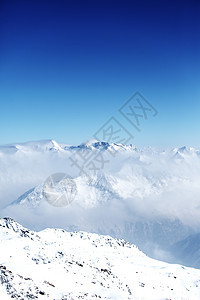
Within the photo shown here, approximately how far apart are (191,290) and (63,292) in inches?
991

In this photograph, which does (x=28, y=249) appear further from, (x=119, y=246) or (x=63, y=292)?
(x=119, y=246)

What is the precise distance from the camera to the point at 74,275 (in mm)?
37500

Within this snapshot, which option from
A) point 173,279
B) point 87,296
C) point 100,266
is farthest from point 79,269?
point 173,279

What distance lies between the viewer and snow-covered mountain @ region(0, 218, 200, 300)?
29.9 metres

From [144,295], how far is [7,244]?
2652 cm

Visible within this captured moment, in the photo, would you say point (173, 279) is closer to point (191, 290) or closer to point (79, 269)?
point (191, 290)

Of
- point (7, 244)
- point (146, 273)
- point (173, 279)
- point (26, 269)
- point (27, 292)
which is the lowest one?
point (7, 244)

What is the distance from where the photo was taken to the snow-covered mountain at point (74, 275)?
98.2 feet

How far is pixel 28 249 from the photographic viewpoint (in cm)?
4422

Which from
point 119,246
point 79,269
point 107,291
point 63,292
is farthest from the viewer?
point 119,246

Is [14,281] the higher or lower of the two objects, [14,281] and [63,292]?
the lower

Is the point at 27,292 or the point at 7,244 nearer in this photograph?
the point at 27,292

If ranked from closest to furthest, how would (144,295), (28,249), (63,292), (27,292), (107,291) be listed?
(27,292)
(63,292)
(107,291)
(144,295)
(28,249)

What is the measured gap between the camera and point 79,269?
131 feet
